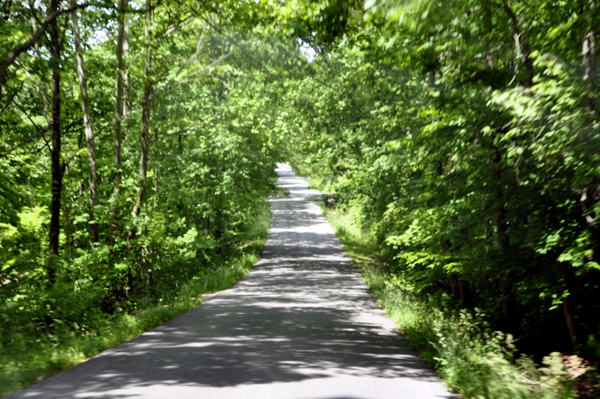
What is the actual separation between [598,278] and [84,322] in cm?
941

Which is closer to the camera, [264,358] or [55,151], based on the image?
[264,358]

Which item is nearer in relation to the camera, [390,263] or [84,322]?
[84,322]

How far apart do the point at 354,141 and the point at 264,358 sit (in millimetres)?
12690

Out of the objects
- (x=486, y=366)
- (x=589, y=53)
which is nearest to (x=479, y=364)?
(x=486, y=366)

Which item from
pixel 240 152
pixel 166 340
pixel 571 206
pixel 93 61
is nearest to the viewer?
pixel 571 206

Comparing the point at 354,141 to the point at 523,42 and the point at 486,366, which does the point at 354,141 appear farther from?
the point at 486,366

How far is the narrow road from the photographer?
5844 mm

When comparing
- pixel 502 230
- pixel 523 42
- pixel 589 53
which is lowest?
pixel 502 230

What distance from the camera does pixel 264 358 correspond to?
7516 mm

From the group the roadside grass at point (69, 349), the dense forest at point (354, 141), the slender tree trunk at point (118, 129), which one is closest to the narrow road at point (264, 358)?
the roadside grass at point (69, 349)

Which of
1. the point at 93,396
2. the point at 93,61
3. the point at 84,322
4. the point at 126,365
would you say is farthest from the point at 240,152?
the point at 93,396

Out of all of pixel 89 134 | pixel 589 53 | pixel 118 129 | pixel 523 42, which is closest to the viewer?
pixel 589 53

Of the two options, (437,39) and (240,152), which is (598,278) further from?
(240,152)

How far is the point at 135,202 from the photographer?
48.1 ft
